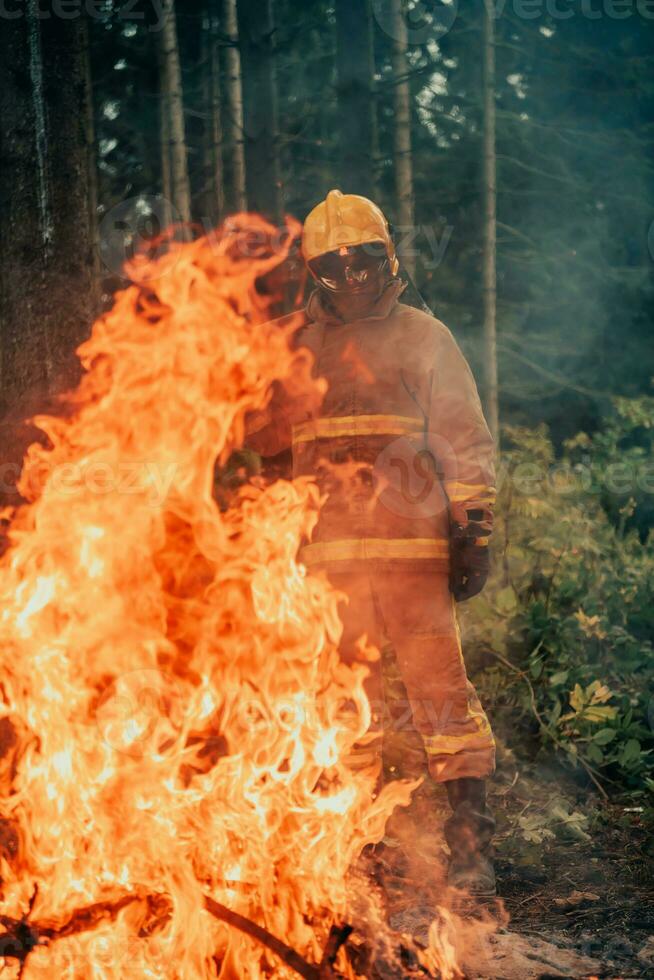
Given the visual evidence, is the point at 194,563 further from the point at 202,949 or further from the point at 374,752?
the point at 202,949

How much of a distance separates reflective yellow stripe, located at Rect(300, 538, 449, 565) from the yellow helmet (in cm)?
133

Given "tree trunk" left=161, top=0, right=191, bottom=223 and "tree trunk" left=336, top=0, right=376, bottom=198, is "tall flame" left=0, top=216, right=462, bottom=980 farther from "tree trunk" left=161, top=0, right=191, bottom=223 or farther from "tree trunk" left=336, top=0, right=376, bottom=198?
"tree trunk" left=161, top=0, right=191, bottom=223

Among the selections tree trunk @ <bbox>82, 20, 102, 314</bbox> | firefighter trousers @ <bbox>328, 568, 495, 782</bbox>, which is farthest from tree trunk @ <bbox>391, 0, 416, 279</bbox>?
firefighter trousers @ <bbox>328, 568, 495, 782</bbox>

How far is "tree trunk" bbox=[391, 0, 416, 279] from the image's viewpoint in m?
9.22

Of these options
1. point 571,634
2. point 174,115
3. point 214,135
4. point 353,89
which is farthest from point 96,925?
point 214,135

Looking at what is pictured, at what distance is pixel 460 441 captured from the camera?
4.48 metres

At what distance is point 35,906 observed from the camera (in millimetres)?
3439

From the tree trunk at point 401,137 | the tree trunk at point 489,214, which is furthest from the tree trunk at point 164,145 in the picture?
the tree trunk at point 489,214

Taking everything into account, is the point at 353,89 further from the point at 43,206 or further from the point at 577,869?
the point at 577,869

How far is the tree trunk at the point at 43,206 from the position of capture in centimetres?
457

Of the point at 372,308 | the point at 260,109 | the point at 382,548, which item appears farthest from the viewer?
the point at 260,109

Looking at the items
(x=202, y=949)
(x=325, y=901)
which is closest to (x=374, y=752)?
(x=325, y=901)

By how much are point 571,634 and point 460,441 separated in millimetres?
2393

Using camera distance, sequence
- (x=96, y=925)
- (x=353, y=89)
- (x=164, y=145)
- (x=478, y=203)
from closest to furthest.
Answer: (x=96, y=925), (x=353, y=89), (x=478, y=203), (x=164, y=145)
